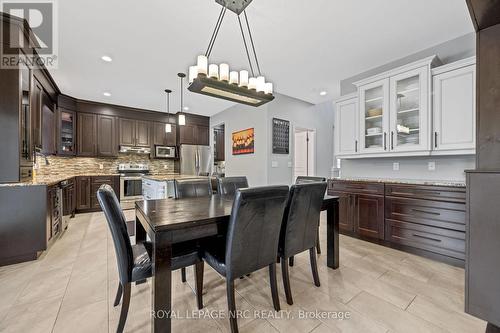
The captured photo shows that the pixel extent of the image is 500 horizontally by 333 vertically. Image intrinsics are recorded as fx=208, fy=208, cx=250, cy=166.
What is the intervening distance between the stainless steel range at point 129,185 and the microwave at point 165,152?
737mm

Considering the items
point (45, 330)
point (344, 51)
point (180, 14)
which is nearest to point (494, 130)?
point (344, 51)

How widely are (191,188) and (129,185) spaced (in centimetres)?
343

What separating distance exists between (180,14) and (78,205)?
4643 mm

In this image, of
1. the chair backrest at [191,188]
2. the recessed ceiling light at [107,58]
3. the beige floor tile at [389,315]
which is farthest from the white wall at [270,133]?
the beige floor tile at [389,315]

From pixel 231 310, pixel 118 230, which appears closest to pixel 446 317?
pixel 231 310

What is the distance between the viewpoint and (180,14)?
2.17m

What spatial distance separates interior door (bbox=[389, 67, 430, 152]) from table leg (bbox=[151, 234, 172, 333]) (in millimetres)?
3135

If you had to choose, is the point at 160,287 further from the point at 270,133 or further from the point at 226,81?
the point at 270,133

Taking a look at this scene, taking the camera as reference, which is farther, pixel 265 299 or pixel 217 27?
pixel 217 27

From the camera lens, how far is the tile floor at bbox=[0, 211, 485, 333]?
4.69ft

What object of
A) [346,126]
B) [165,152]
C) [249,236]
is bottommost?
[249,236]

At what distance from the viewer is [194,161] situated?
5.98 metres

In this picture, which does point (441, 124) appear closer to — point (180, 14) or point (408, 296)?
point (408, 296)

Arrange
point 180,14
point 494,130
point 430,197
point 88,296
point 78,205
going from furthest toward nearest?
point 78,205
point 430,197
point 180,14
point 88,296
point 494,130
